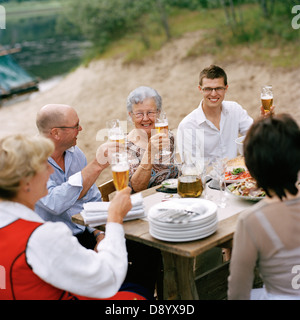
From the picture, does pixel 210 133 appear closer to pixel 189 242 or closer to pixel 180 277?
pixel 180 277

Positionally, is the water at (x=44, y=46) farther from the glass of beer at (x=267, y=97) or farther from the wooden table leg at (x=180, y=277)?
the wooden table leg at (x=180, y=277)

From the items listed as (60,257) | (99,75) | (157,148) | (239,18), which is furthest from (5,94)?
(60,257)

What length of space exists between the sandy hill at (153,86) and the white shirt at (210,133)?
303 cm

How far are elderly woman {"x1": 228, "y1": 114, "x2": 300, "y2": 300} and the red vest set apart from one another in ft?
2.50

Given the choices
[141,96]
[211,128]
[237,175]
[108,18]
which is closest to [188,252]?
[237,175]

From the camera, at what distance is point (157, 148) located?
2953mm

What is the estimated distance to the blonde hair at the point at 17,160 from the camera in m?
1.83

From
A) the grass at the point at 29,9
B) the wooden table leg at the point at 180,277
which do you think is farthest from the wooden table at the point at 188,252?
the grass at the point at 29,9

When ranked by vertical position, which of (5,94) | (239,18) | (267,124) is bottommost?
(5,94)

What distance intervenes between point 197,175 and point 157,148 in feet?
1.37

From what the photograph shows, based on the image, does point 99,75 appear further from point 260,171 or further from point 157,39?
point 260,171

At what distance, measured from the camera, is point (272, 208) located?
70.5 inches

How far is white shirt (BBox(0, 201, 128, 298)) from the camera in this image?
178 centimetres
